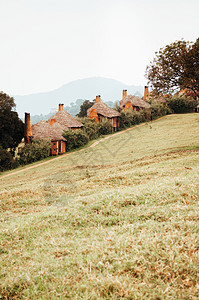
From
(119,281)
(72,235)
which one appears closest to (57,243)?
(72,235)

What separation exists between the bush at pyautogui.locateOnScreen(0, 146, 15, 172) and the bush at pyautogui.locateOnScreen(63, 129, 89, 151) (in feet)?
31.8

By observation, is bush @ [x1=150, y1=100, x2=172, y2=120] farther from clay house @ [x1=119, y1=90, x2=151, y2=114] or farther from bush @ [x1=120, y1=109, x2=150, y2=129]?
bush @ [x1=120, y1=109, x2=150, y2=129]

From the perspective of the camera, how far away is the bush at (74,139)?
36906mm

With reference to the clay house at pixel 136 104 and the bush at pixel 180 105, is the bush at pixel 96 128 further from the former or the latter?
the bush at pixel 180 105

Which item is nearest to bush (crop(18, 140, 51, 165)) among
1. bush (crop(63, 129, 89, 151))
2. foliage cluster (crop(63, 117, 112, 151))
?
bush (crop(63, 129, 89, 151))

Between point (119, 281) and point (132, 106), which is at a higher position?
point (132, 106)

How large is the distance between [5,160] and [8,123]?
15.5 ft

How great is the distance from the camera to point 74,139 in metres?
37.2

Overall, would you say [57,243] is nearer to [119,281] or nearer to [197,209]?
[119,281]

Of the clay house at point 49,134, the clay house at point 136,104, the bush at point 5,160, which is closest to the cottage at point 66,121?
the clay house at point 49,134

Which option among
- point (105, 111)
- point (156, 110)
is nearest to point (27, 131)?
point (105, 111)

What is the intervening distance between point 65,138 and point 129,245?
33.3 meters

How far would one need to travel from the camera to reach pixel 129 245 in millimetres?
4410

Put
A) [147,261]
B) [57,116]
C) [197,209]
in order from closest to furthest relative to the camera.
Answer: [147,261] < [197,209] < [57,116]
